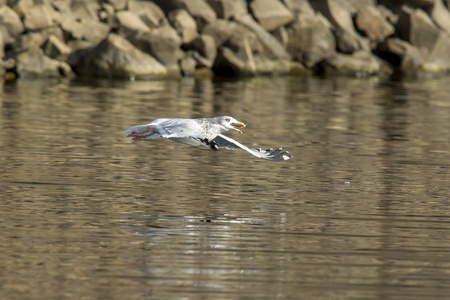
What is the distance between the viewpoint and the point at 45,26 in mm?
36656

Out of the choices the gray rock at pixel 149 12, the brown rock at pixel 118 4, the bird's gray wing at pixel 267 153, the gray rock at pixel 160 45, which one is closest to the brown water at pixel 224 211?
the bird's gray wing at pixel 267 153

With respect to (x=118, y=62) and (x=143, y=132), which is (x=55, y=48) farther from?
(x=143, y=132)

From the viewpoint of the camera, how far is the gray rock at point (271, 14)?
4181cm

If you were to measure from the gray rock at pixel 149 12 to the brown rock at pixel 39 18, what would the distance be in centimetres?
350

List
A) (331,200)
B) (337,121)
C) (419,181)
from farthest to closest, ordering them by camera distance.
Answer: (337,121)
(419,181)
(331,200)

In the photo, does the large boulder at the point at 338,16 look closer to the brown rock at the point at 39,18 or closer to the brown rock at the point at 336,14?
the brown rock at the point at 336,14

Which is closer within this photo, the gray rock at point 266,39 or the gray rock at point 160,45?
the gray rock at point 160,45

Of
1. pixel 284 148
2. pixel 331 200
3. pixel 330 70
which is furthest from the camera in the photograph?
pixel 330 70

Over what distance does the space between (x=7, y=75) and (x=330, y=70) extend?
14581 millimetres

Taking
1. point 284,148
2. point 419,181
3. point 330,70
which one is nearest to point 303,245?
point 419,181

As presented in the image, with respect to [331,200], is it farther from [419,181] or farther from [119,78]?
[119,78]

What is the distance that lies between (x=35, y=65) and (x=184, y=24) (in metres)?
7.09

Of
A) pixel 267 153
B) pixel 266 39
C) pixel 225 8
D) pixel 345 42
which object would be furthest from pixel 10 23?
pixel 267 153

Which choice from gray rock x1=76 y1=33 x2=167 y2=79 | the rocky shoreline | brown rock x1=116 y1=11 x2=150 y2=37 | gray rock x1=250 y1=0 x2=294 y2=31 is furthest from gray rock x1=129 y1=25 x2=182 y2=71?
gray rock x1=250 y1=0 x2=294 y2=31
